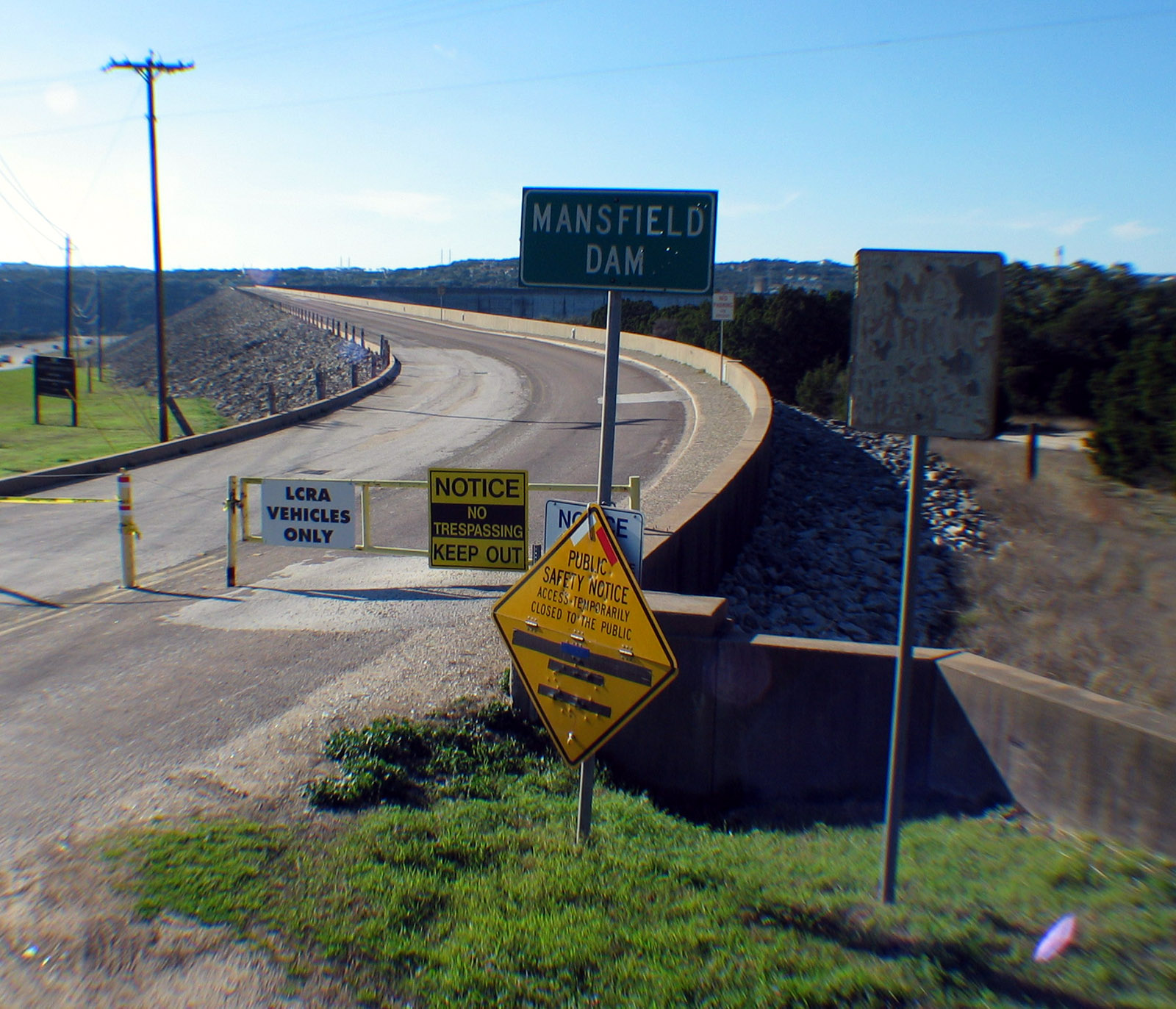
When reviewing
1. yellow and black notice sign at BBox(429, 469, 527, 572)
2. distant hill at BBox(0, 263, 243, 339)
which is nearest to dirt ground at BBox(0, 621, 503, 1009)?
yellow and black notice sign at BBox(429, 469, 527, 572)

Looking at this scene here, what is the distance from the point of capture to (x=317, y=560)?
11.9m

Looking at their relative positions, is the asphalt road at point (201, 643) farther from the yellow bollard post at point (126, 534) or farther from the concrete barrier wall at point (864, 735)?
the concrete barrier wall at point (864, 735)

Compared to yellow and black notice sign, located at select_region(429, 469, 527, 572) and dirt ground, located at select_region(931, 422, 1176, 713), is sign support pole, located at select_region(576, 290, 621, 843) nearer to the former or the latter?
yellow and black notice sign, located at select_region(429, 469, 527, 572)

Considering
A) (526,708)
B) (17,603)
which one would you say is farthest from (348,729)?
(17,603)

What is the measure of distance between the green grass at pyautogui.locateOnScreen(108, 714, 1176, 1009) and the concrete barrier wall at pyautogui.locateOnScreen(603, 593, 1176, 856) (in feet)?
0.97

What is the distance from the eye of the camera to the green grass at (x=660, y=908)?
138 inches

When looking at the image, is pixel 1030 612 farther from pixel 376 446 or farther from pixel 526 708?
pixel 376 446

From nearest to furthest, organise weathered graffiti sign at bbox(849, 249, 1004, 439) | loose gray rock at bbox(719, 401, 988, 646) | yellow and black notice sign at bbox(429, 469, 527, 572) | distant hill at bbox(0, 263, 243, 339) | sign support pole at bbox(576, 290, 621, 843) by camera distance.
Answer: weathered graffiti sign at bbox(849, 249, 1004, 439) < sign support pole at bbox(576, 290, 621, 843) < yellow and black notice sign at bbox(429, 469, 527, 572) < loose gray rock at bbox(719, 401, 988, 646) < distant hill at bbox(0, 263, 243, 339)

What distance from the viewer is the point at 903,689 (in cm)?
420

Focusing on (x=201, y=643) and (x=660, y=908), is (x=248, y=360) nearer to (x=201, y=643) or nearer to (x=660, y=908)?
(x=201, y=643)

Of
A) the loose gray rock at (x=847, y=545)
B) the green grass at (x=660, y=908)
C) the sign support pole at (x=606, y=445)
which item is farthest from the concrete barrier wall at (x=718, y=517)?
the green grass at (x=660, y=908)

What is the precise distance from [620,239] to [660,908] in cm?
324

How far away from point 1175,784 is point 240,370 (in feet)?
155

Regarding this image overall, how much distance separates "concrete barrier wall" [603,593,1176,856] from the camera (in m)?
4.73
